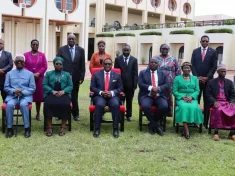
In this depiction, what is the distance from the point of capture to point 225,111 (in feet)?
19.7

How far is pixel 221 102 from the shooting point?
6.28 metres

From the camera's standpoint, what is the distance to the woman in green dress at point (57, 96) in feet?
19.6

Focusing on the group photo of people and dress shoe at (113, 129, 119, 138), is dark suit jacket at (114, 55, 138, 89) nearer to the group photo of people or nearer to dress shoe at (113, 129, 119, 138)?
the group photo of people

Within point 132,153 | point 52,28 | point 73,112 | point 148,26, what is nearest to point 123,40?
point 148,26

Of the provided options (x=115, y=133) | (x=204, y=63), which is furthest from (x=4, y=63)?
(x=204, y=63)

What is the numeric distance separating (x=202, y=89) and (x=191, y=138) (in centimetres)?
153

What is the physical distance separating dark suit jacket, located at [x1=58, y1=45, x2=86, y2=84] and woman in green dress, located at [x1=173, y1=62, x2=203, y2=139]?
212 cm

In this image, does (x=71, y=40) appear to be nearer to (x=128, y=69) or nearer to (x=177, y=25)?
(x=128, y=69)

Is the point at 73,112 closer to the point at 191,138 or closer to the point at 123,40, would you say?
the point at 191,138

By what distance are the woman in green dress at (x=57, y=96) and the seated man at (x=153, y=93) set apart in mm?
1480

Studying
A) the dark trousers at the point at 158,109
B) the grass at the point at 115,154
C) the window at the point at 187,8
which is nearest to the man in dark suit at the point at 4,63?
the grass at the point at 115,154

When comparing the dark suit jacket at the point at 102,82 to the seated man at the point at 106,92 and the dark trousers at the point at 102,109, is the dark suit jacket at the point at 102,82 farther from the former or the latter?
the dark trousers at the point at 102,109

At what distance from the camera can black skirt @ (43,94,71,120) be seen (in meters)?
5.96

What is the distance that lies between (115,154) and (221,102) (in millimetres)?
2585
